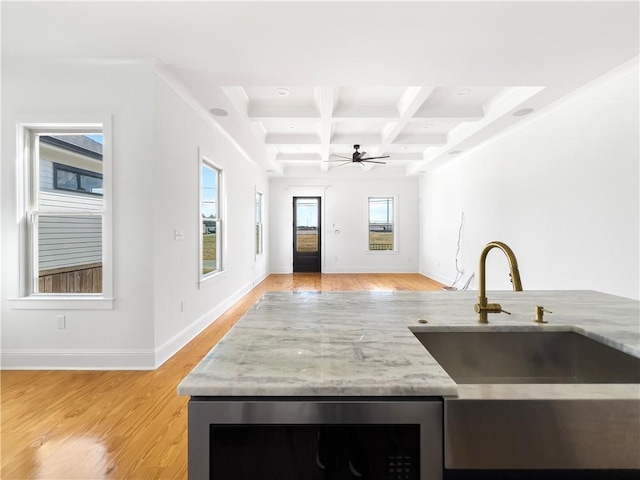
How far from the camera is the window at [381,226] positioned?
28.3ft

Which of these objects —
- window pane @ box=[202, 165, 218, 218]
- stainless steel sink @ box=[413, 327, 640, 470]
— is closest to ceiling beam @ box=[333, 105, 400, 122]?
window pane @ box=[202, 165, 218, 218]

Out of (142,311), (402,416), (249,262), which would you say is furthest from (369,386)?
(249,262)

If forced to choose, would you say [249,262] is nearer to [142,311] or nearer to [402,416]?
[142,311]

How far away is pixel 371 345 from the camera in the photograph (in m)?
0.86

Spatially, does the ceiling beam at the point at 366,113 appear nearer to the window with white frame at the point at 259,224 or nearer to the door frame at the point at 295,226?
the window with white frame at the point at 259,224

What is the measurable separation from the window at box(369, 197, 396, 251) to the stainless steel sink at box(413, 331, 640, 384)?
7630 mm

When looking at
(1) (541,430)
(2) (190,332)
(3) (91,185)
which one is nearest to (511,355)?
(1) (541,430)

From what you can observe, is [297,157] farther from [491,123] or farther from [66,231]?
[66,231]

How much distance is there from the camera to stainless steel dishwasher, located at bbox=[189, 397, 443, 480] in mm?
632

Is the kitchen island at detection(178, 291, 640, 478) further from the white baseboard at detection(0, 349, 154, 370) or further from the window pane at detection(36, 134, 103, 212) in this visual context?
the window pane at detection(36, 134, 103, 212)

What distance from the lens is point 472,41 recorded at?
2395 mm

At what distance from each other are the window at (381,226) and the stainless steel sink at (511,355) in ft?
25.0

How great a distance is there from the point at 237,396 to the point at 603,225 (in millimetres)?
3740

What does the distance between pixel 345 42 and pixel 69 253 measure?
301cm
